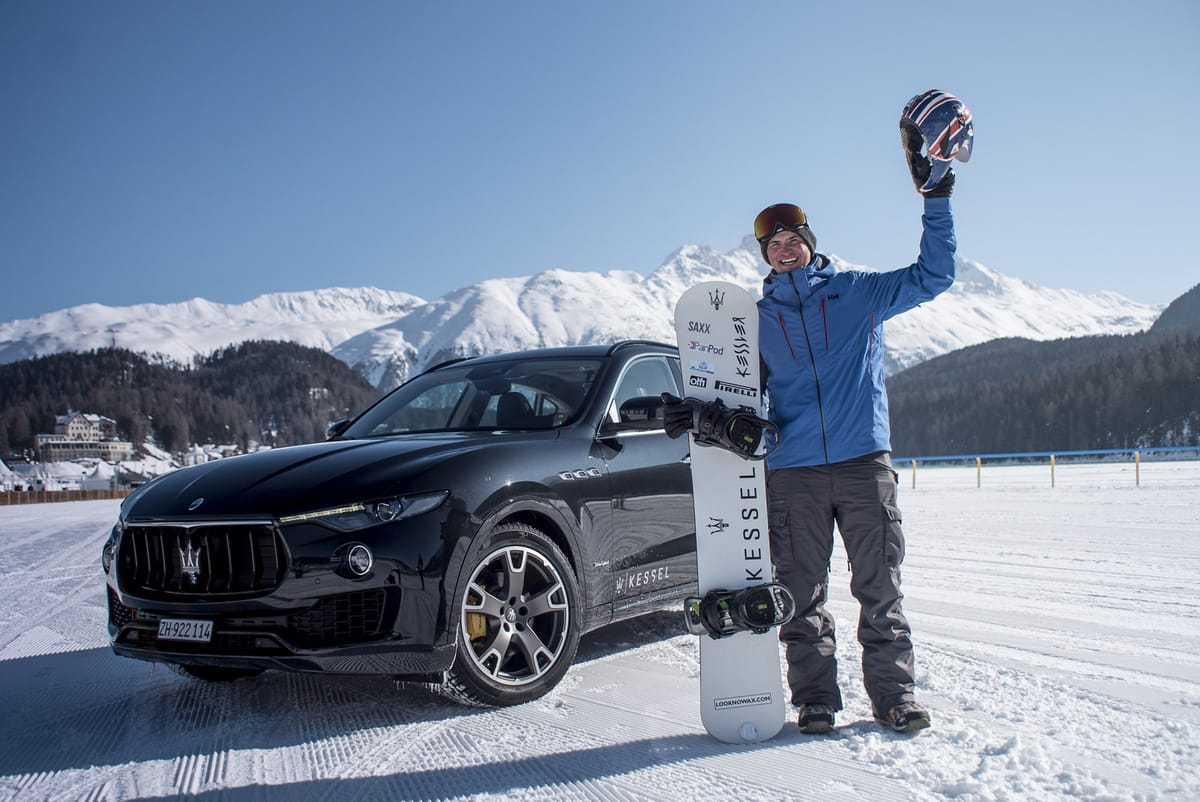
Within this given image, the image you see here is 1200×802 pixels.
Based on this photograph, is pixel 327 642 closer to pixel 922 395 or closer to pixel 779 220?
pixel 779 220

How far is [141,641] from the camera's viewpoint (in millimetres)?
3381

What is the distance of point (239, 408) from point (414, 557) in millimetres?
156374

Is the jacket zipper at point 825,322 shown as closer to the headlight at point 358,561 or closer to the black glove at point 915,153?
the black glove at point 915,153

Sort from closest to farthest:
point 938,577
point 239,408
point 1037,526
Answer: point 938,577
point 1037,526
point 239,408

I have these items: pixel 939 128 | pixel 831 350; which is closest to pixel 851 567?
pixel 831 350

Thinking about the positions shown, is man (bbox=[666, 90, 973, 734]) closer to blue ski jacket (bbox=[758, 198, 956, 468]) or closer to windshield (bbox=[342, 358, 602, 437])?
blue ski jacket (bbox=[758, 198, 956, 468])

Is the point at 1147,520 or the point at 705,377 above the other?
the point at 705,377

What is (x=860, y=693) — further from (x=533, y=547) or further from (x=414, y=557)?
(x=414, y=557)

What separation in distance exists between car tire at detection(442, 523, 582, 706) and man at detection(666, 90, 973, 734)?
0.90 meters

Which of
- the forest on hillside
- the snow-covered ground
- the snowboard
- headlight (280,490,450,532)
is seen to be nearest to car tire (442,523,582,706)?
the snow-covered ground

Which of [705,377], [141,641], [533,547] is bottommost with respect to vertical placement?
[141,641]

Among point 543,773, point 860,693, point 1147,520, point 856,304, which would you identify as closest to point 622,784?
point 543,773

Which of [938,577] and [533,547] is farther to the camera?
[938,577]

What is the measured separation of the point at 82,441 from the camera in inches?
5025
